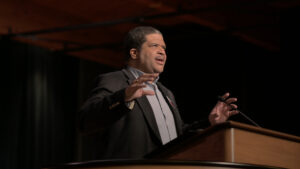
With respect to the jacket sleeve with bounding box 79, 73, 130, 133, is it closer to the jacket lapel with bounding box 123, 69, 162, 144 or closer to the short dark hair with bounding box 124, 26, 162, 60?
the jacket lapel with bounding box 123, 69, 162, 144

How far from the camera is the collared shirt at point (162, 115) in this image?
274 centimetres

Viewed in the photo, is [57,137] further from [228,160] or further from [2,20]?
[228,160]

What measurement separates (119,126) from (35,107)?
20.5 feet

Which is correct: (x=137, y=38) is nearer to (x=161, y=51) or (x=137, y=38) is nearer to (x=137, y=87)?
(x=161, y=51)

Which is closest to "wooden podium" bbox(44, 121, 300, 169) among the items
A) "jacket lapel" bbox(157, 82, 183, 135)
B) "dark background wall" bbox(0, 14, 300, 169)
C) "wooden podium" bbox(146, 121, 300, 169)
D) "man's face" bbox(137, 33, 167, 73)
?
"wooden podium" bbox(146, 121, 300, 169)

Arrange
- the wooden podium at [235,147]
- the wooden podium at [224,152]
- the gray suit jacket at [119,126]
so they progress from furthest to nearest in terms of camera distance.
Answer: the gray suit jacket at [119,126] < the wooden podium at [235,147] < the wooden podium at [224,152]

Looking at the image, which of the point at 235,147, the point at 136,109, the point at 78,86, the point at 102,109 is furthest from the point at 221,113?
the point at 78,86

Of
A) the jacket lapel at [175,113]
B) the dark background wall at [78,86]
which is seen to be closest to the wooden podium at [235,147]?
the jacket lapel at [175,113]

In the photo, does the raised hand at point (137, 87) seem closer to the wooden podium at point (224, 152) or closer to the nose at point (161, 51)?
the wooden podium at point (224, 152)

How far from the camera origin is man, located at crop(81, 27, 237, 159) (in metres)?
2.36

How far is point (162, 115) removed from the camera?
2.80 m

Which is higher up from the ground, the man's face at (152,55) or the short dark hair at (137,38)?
the short dark hair at (137,38)

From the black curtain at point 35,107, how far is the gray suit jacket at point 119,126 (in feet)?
19.2

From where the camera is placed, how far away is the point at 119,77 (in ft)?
9.26
